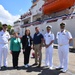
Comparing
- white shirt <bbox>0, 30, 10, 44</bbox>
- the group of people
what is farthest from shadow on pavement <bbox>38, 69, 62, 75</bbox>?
white shirt <bbox>0, 30, 10, 44</bbox>

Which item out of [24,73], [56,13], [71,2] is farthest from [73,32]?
[24,73]

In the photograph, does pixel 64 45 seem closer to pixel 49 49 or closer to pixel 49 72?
pixel 49 49

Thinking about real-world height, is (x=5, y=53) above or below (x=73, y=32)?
below

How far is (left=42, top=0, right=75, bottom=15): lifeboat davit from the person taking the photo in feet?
95.0

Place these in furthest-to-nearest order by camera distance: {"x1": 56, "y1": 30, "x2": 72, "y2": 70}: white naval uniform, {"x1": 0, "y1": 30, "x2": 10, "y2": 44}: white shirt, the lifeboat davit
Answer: the lifeboat davit, {"x1": 0, "y1": 30, "x2": 10, "y2": 44}: white shirt, {"x1": 56, "y1": 30, "x2": 72, "y2": 70}: white naval uniform

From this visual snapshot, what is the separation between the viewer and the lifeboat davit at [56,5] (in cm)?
2894

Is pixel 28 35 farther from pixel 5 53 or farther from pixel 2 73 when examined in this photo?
pixel 2 73

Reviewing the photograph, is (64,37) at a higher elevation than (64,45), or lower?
higher

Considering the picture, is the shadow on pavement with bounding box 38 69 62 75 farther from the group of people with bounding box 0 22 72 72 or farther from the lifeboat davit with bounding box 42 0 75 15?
the lifeboat davit with bounding box 42 0 75 15

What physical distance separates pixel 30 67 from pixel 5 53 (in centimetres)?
130

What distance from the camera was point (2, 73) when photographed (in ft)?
29.1

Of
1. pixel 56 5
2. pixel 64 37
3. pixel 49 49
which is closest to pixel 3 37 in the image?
pixel 49 49

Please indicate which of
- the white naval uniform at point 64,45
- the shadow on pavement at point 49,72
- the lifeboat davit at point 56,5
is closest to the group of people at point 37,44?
the white naval uniform at point 64,45

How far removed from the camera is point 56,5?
3216 centimetres
